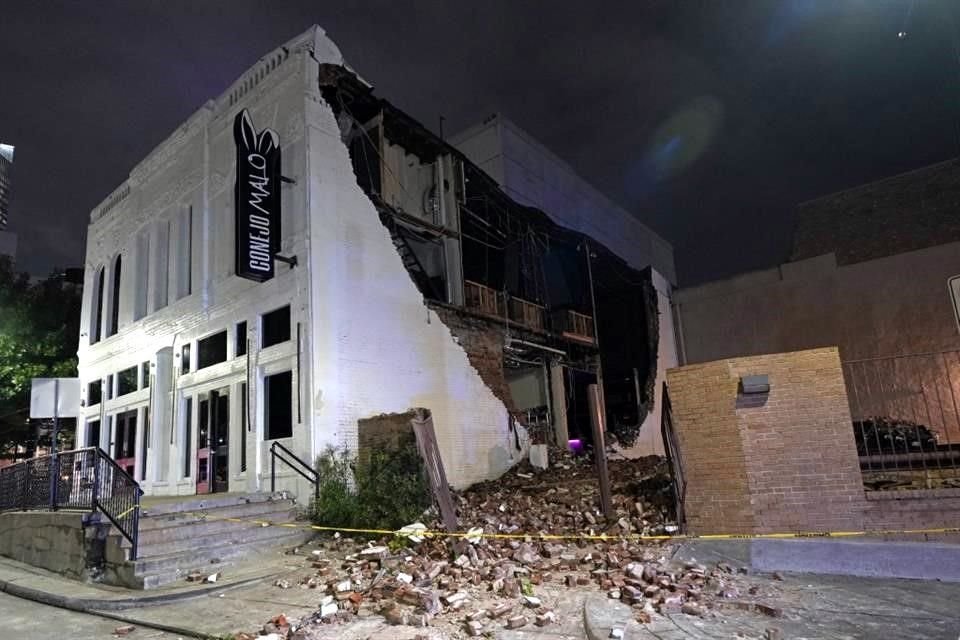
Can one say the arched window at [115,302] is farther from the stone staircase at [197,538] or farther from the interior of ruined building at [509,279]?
the stone staircase at [197,538]

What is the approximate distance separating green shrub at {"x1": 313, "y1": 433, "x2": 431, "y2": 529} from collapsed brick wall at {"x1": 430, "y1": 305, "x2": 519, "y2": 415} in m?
4.91

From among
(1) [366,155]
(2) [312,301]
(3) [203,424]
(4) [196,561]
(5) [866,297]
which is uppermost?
(1) [366,155]

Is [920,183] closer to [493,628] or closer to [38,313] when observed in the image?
[493,628]

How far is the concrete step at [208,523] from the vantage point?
28.6 feet

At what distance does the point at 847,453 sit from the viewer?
7223 millimetres

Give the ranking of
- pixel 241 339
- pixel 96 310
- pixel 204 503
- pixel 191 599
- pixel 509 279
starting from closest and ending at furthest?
pixel 191 599 < pixel 204 503 < pixel 241 339 < pixel 509 279 < pixel 96 310

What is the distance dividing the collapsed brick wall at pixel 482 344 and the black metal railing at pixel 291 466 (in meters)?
5.22

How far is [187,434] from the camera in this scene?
15.4 metres

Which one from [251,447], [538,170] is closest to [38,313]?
[251,447]

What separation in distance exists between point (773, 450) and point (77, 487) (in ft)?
33.9

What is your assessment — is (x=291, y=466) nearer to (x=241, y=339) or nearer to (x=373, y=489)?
(x=373, y=489)

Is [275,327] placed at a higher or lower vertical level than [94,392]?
higher

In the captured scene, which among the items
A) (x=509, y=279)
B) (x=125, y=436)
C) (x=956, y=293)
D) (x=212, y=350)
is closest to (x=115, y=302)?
(x=125, y=436)

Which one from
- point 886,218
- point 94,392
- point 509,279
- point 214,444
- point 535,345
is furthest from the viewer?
point 886,218
